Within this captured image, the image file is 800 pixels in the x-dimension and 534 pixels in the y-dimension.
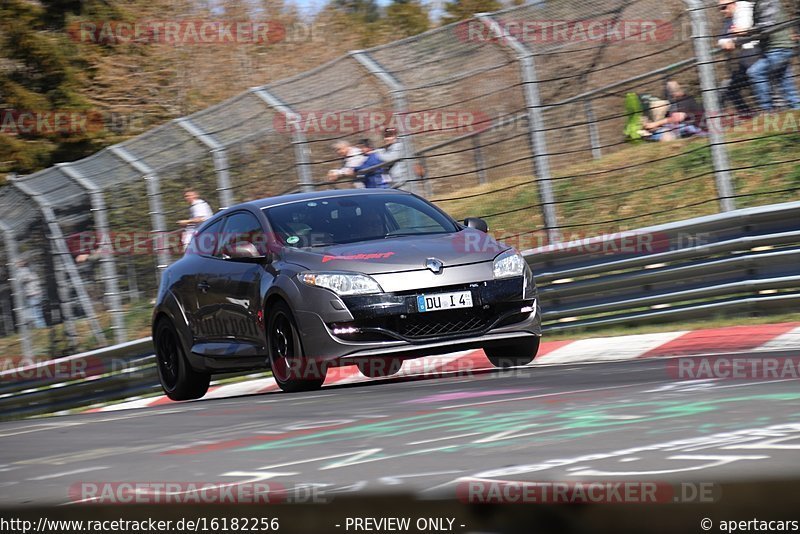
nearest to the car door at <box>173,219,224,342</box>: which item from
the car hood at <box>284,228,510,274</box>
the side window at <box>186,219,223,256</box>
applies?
the side window at <box>186,219,223,256</box>

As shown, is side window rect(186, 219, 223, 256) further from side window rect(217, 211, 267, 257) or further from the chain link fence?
the chain link fence

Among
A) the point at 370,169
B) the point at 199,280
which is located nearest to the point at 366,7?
the point at 370,169

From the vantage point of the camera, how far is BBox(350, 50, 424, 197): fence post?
12.3 metres

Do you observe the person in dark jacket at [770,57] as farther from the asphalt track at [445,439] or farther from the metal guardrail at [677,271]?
the asphalt track at [445,439]

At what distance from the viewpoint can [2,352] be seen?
17.3 m

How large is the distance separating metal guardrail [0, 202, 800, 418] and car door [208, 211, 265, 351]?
2.96 meters

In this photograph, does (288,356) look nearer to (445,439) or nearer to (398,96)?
(445,439)

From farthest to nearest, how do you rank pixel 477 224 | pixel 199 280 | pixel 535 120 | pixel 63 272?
pixel 63 272
pixel 535 120
pixel 199 280
pixel 477 224

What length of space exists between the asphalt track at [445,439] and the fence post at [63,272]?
798cm

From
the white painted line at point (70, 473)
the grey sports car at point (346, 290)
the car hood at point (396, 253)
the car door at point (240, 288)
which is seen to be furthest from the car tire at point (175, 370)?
the white painted line at point (70, 473)

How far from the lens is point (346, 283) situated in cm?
844

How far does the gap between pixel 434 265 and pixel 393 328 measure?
483 mm

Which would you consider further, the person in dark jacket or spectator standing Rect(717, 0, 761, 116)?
the person in dark jacket

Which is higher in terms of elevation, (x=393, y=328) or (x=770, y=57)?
(x=770, y=57)
